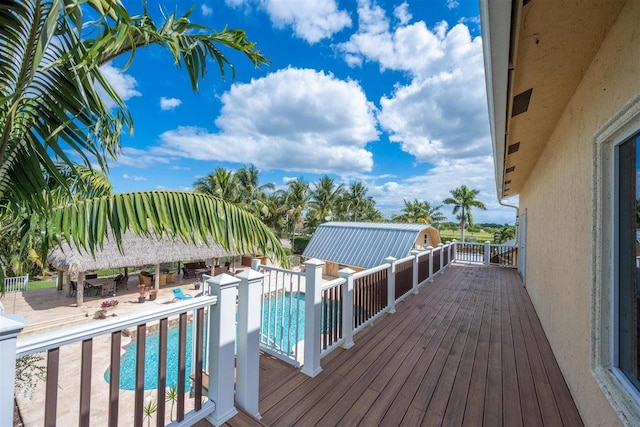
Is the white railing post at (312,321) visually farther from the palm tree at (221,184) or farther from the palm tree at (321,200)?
the palm tree at (321,200)

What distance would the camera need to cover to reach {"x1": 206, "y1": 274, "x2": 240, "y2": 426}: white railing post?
2.13 metres

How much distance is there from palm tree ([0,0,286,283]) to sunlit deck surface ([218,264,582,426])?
1.73m


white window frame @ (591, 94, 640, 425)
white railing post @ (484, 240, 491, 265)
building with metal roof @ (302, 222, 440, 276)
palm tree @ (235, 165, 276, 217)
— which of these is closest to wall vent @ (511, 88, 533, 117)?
white window frame @ (591, 94, 640, 425)

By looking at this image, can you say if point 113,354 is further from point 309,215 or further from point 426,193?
point 426,193

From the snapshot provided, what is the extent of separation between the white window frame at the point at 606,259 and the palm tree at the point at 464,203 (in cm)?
2655

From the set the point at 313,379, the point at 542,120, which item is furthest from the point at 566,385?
the point at 542,120

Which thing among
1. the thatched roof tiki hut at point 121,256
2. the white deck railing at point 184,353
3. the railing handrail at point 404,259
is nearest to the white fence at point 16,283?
the thatched roof tiki hut at point 121,256

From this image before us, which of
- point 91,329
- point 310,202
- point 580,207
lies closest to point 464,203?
point 310,202

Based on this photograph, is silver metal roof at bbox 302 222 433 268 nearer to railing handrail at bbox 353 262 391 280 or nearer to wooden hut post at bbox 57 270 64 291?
railing handrail at bbox 353 262 391 280

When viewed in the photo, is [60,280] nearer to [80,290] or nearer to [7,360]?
[80,290]

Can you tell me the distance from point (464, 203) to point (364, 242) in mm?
16082

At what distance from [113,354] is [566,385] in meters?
4.38

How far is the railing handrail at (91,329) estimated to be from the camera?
4.16 feet

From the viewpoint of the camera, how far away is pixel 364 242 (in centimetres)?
1566
